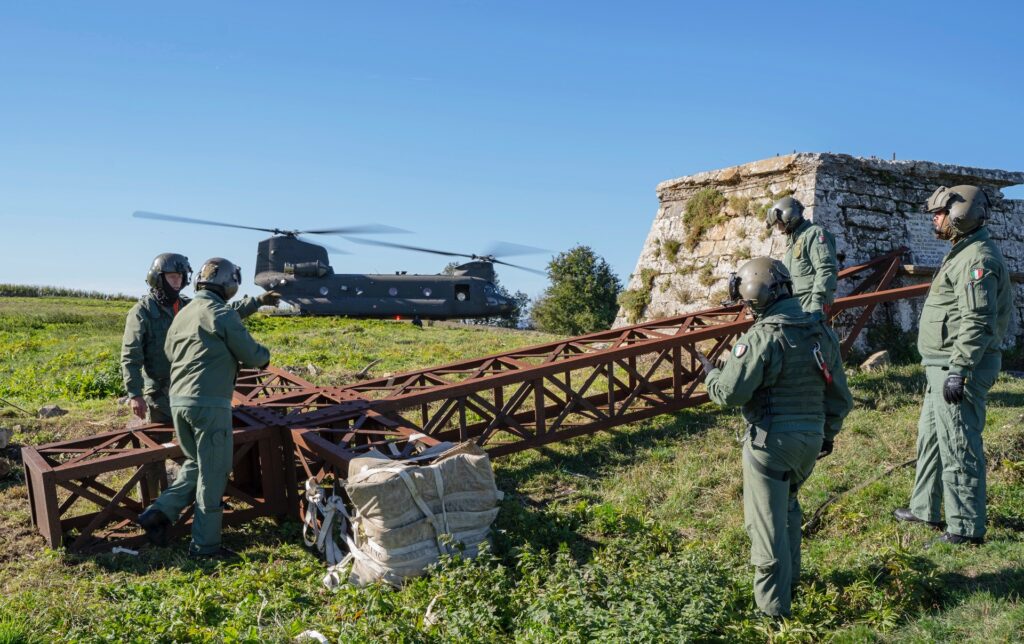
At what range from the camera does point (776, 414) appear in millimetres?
4363

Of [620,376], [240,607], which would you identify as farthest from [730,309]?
[240,607]

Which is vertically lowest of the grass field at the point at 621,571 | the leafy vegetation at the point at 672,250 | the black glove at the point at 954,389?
the grass field at the point at 621,571

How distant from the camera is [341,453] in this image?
19.2ft

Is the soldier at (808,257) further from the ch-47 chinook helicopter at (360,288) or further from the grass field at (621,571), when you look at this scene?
the ch-47 chinook helicopter at (360,288)

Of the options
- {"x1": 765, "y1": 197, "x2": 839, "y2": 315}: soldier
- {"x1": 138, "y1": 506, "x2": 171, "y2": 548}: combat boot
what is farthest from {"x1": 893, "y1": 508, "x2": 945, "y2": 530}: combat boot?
{"x1": 138, "y1": 506, "x2": 171, "y2": 548}: combat boot

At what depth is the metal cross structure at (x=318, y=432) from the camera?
20.3ft

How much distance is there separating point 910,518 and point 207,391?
17.6 ft

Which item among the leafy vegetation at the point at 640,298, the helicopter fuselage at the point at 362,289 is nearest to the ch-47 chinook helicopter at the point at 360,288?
the helicopter fuselage at the point at 362,289

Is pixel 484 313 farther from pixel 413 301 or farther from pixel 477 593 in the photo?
pixel 477 593

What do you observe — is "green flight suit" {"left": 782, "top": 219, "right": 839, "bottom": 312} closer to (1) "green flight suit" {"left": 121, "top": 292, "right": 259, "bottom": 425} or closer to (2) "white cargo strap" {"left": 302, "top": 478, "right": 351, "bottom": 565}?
(2) "white cargo strap" {"left": 302, "top": 478, "right": 351, "bottom": 565}

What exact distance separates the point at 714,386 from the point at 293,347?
13.0 metres

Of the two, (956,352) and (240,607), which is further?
(956,352)

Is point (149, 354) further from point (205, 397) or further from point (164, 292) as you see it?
point (205, 397)

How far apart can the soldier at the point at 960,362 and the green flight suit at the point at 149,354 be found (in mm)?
5415
